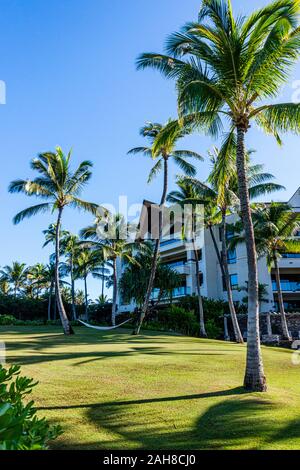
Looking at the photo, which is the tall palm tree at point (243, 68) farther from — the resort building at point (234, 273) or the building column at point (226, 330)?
the resort building at point (234, 273)

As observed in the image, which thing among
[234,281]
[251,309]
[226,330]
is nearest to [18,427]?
[251,309]

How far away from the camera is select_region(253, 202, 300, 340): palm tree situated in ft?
88.5

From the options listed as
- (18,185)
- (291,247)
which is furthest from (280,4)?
(291,247)

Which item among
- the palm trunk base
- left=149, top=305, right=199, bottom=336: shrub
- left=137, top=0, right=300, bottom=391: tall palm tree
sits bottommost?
the palm trunk base

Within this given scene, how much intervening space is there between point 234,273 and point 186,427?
110ft

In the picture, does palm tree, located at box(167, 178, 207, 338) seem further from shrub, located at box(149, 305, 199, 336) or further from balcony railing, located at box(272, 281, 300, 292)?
balcony railing, located at box(272, 281, 300, 292)

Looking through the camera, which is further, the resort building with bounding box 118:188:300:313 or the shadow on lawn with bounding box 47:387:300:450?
the resort building with bounding box 118:188:300:313

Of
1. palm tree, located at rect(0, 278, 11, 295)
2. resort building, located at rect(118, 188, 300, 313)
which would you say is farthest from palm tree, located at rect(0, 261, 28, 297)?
resort building, located at rect(118, 188, 300, 313)

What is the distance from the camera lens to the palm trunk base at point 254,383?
28.9 ft

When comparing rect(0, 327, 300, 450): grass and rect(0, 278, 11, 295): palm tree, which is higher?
rect(0, 278, 11, 295): palm tree

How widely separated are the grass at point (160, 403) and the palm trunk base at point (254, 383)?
0.67ft

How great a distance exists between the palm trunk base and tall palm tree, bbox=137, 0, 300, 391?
64 centimetres

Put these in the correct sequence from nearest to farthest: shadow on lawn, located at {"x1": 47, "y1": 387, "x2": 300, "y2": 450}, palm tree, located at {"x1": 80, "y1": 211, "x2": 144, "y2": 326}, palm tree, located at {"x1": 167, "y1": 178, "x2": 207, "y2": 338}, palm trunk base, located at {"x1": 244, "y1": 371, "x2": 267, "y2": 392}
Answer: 1. shadow on lawn, located at {"x1": 47, "y1": 387, "x2": 300, "y2": 450}
2. palm trunk base, located at {"x1": 244, "y1": 371, "x2": 267, "y2": 392}
3. palm tree, located at {"x1": 167, "y1": 178, "x2": 207, "y2": 338}
4. palm tree, located at {"x1": 80, "y1": 211, "x2": 144, "y2": 326}

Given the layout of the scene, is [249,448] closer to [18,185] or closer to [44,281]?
[18,185]
